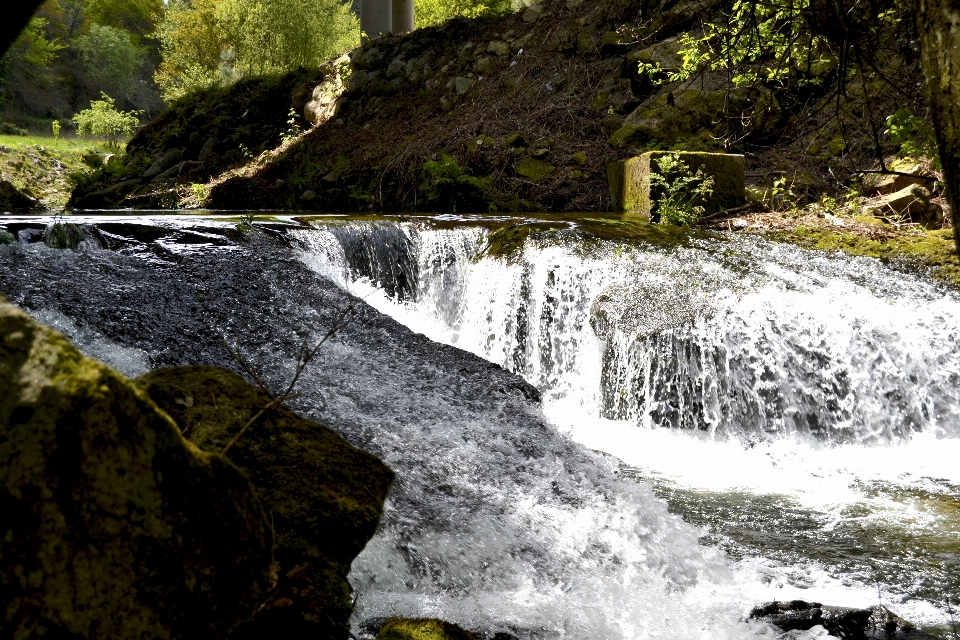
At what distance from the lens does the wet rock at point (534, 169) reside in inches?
491

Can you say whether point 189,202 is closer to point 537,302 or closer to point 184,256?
point 184,256

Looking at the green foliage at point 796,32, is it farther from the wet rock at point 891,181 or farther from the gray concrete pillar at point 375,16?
the gray concrete pillar at point 375,16

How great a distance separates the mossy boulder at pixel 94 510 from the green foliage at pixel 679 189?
27.5ft

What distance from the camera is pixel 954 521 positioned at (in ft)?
13.4

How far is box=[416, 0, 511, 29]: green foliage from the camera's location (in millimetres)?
27445

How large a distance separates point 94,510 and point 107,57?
165 ft

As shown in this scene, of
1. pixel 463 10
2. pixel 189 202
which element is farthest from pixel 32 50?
pixel 189 202

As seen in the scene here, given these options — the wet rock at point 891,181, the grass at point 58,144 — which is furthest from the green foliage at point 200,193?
the grass at point 58,144

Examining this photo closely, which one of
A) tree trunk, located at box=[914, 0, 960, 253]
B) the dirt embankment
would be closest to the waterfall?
the dirt embankment

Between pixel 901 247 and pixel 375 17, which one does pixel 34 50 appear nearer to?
pixel 375 17

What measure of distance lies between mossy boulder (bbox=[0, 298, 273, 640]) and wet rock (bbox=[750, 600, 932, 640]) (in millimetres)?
2203

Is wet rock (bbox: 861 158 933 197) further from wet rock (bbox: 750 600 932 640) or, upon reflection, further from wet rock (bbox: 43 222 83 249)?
wet rock (bbox: 43 222 83 249)

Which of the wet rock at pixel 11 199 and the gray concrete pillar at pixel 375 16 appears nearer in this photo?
the wet rock at pixel 11 199

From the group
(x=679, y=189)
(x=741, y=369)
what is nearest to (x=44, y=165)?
(x=679, y=189)
